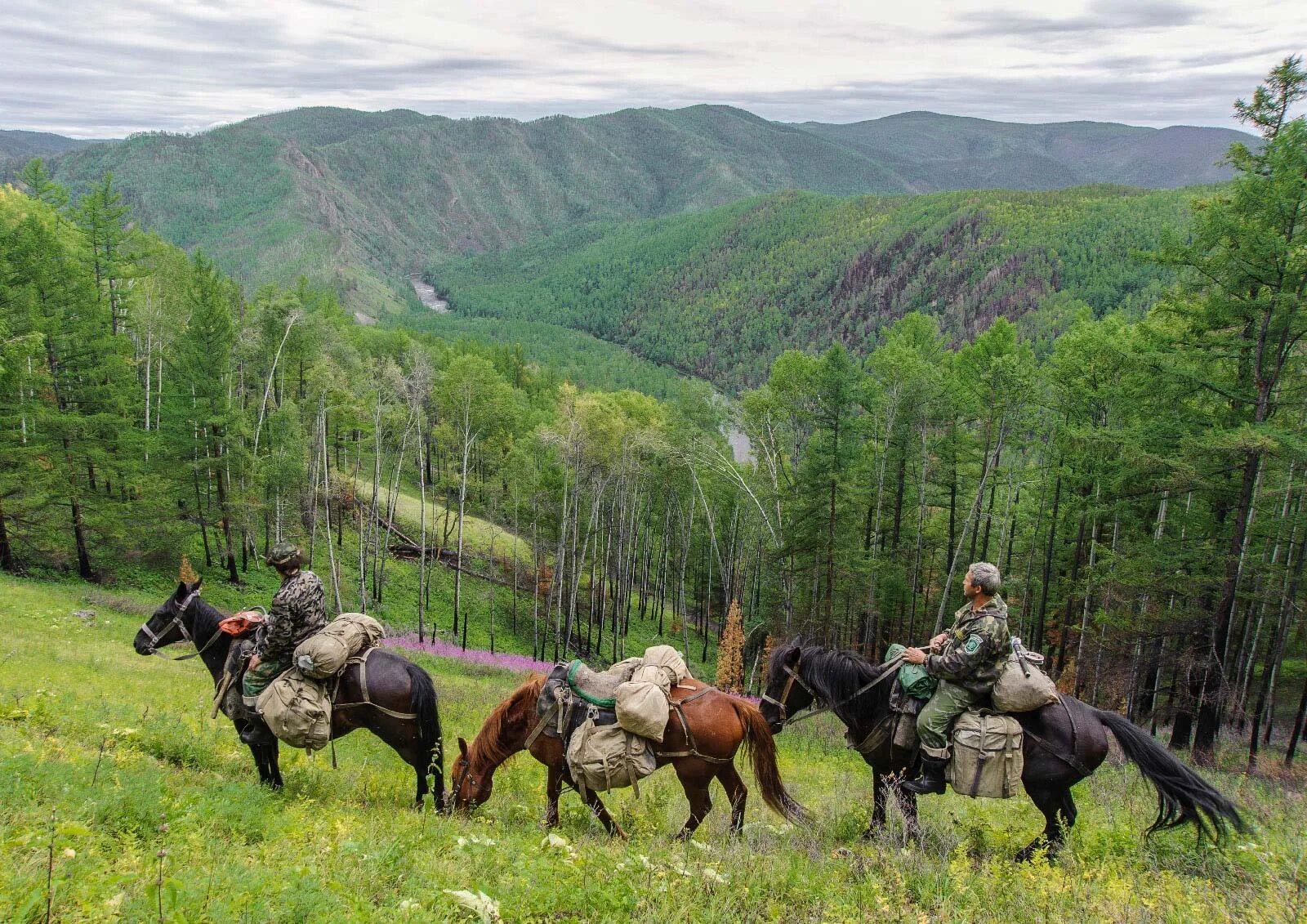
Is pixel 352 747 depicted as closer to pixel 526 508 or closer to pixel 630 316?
pixel 526 508

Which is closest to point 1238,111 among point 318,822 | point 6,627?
point 318,822

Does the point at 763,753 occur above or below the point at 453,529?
above

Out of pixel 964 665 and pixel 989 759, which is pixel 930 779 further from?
pixel 964 665

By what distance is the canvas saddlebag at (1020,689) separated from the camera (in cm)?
745

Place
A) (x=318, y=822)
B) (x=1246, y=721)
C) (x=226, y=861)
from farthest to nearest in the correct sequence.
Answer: (x=1246, y=721), (x=318, y=822), (x=226, y=861)

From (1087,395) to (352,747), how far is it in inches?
931

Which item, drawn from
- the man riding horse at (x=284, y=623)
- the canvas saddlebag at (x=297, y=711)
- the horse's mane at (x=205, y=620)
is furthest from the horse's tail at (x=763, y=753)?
the horse's mane at (x=205, y=620)

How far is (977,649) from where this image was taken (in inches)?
293

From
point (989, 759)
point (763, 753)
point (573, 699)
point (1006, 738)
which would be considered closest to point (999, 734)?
point (1006, 738)

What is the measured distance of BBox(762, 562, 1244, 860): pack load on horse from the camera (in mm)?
7328

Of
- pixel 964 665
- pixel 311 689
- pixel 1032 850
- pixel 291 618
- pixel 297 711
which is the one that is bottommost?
pixel 1032 850

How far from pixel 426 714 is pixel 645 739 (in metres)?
2.76

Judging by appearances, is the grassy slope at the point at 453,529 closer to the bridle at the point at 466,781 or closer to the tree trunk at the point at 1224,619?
the tree trunk at the point at 1224,619

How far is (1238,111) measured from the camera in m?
15.2
